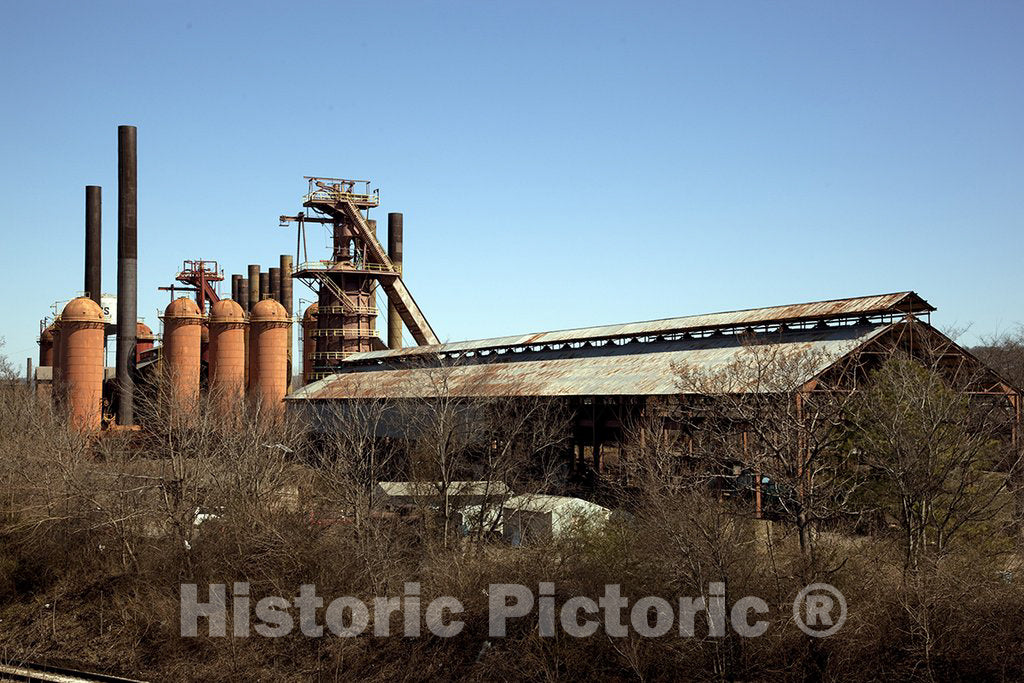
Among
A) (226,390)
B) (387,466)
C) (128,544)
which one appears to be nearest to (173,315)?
(226,390)

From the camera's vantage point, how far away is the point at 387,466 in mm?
34438

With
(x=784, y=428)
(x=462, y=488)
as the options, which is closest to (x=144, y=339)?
(x=462, y=488)

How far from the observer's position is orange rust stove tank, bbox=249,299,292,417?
47.6 meters

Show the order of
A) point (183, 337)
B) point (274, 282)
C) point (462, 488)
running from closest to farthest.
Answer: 1. point (462, 488)
2. point (183, 337)
3. point (274, 282)

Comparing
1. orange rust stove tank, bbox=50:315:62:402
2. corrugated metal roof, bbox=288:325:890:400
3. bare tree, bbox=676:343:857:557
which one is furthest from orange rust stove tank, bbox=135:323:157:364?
bare tree, bbox=676:343:857:557

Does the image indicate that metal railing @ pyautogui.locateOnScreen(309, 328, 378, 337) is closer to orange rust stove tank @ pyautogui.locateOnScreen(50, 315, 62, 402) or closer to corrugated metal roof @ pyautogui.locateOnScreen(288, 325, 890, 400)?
corrugated metal roof @ pyautogui.locateOnScreen(288, 325, 890, 400)

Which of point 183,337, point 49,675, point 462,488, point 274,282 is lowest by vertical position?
point 49,675

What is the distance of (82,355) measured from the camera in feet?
151

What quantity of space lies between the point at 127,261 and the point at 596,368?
25925 mm

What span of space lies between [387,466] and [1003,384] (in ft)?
67.0

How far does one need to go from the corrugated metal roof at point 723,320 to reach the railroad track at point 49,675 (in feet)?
65.7

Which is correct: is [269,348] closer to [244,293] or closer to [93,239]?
[93,239]

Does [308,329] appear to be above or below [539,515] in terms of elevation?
above

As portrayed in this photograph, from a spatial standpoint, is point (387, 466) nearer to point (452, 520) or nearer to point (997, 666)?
point (452, 520)
